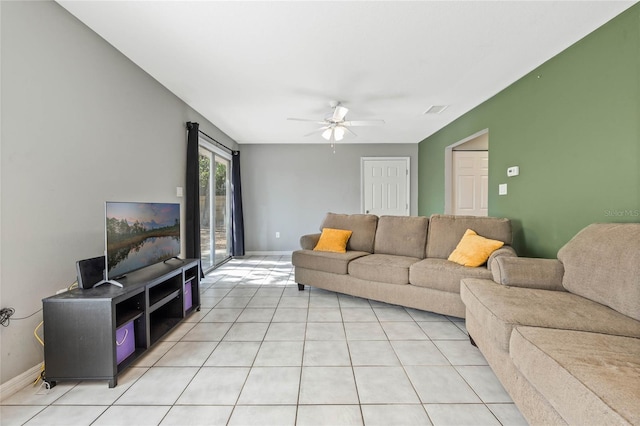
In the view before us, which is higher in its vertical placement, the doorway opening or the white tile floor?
the doorway opening

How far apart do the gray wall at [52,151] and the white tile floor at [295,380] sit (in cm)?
63

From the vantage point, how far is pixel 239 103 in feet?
11.5

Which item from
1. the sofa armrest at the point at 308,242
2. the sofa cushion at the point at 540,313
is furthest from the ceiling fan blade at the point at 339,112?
the sofa cushion at the point at 540,313

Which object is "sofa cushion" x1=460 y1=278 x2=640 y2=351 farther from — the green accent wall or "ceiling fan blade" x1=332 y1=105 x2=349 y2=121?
"ceiling fan blade" x1=332 y1=105 x2=349 y2=121

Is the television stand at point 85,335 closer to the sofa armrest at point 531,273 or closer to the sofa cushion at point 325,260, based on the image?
the sofa cushion at point 325,260

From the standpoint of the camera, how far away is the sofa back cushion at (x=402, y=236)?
10.8 feet

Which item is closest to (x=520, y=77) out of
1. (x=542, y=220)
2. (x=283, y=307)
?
(x=542, y=220)

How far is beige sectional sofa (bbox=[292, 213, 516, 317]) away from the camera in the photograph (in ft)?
8.38

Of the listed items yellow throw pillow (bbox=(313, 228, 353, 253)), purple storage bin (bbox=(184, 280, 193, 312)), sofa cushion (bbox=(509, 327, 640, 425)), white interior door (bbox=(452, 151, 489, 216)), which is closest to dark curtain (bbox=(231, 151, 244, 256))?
yellow throw pillow (bbox=(313, 228, 353, 253))

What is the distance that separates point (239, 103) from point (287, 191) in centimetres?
259

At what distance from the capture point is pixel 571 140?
7.55ft

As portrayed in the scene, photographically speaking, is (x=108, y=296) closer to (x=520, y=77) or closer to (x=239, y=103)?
(x=239, y=103)

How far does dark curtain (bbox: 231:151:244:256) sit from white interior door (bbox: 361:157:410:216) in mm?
2603

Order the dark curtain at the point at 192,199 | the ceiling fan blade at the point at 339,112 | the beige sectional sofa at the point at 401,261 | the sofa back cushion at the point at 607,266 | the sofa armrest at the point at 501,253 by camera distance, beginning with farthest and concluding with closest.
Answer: the dark curtain at the point at 192,199
the ceiling fan blade at the point at 339,112
the beige sectional sofa at the point at 401,261
the sofa armrest at the point at 501,253
the sofa back cushion at the point at 607,266
